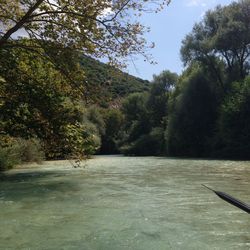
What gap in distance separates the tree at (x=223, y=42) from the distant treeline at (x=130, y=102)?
9 cm

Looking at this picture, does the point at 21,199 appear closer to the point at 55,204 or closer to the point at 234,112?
the point at 55,204

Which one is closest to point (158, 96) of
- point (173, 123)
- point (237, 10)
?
point (173, 123)

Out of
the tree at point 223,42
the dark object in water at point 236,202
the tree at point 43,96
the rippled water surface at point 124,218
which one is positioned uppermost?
the tree at point 223,42

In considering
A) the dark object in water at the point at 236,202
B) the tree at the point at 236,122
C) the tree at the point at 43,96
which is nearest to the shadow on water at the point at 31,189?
the tree at the point at 43,96

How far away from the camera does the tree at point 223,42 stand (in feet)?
135

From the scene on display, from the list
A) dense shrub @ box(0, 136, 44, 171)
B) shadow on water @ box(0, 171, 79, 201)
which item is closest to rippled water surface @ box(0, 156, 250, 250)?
shadow on water @ box(0, 171, 79, 201)

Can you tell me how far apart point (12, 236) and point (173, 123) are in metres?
38.4

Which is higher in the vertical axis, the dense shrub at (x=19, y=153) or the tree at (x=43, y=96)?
the tree at (x=43, y=96)

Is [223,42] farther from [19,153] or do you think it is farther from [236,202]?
[236,202]

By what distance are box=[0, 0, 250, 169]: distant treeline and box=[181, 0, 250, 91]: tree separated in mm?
89

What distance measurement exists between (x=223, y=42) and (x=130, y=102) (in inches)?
1176

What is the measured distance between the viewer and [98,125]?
53938 millimetres

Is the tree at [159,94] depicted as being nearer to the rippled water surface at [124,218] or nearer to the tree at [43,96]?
the rippled water surface at [124,218]

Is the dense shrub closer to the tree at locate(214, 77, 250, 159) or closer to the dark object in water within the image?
the dark object in water
